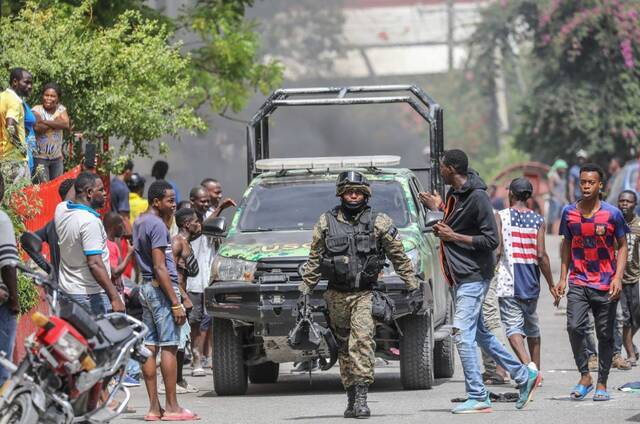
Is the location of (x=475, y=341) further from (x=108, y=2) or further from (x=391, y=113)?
(x=391, y=113)

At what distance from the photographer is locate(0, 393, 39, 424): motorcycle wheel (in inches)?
360

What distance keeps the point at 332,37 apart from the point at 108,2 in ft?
121

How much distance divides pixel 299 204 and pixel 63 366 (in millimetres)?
6017

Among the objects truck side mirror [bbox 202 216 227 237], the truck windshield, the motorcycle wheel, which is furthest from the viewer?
the truck windshield

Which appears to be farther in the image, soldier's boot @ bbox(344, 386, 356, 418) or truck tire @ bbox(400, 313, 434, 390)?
truck tire @ bbox(400, 313, 434, 390)

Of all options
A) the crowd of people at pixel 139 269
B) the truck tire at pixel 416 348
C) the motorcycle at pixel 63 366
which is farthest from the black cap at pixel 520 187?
the motorcycle at pixel 63 366

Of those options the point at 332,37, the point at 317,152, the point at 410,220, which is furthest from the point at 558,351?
the point at 332,37

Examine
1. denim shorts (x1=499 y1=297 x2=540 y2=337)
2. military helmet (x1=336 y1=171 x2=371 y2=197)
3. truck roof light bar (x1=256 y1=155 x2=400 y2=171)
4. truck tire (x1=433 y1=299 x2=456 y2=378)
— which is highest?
truck roof light bar (x1=256 y1=155 x2=400 y2=171)

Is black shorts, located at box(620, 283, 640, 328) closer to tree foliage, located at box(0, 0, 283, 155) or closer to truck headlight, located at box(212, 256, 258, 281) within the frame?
truck headlight, located at box(212, 256, 258, 281)

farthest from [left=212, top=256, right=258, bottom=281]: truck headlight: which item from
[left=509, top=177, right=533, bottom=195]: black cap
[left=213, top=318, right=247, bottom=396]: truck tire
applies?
[left=509, top=177, right=533, bottom=195]: black cap

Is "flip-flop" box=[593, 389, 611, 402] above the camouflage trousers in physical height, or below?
below

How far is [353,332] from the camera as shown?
12.2 meters

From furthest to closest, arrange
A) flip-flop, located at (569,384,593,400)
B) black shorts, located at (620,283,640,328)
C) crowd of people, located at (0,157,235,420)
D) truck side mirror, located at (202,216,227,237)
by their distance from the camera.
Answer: black shorts, located at (620,283,640,328), truck side mirror, located at (202,216,227,237), flip-flop, located at (569,384,593,400), crowd of people, located at (0,157,235,420)

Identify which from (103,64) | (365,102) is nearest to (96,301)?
(365,102)
